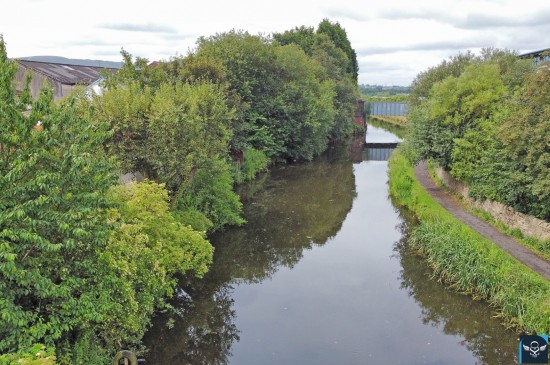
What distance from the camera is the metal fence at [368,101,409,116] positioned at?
106 m

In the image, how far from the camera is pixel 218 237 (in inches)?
1061

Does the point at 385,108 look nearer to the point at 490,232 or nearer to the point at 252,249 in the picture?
the point at 490,232

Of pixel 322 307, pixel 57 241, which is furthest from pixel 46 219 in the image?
pixel 322 307

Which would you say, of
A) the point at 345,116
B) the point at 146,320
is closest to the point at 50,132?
the point at 146,320

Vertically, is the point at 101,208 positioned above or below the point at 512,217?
above

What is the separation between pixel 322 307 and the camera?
18875 mm

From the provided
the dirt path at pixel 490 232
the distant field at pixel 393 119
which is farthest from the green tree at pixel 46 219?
the distant field at pixel 393 119

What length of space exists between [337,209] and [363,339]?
59.6 feet

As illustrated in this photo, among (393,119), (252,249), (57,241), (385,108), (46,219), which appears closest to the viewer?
(46,219)

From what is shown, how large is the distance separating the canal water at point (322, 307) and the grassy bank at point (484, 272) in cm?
56

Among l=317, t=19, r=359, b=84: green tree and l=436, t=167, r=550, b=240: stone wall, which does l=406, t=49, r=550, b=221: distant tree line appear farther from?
l=317, t=19, r=359, b=84: green tree

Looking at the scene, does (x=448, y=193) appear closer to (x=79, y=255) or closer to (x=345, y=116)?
(x=79, y=255)

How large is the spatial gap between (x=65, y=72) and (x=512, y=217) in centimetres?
4420

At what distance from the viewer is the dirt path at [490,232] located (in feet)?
65.7
